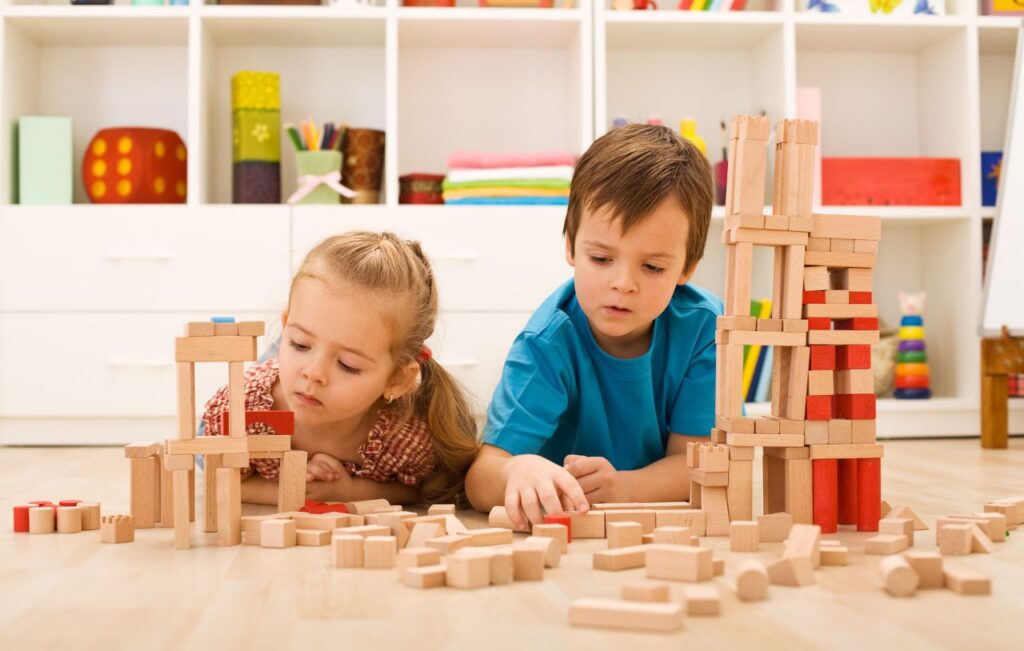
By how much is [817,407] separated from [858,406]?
47mm

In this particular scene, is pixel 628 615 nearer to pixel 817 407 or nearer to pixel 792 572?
pixel 792 572

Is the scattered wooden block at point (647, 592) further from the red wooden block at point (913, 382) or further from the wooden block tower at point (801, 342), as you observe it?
the red wooden block at point (913, 382)

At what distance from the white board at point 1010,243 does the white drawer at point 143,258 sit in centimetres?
157

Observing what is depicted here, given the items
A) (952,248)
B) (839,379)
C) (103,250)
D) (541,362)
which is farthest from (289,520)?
(952,248)

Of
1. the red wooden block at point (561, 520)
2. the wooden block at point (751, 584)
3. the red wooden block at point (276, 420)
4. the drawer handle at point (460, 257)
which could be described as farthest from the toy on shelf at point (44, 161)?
the wooden block at point (751, 584)

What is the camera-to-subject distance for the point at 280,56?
279cm

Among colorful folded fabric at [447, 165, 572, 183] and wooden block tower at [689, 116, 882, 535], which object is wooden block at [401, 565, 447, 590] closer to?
wooden block tower at [689, 116, 882, 535]

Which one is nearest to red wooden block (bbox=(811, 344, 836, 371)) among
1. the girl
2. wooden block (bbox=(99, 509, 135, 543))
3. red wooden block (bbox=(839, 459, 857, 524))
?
red wooden block (bbox=(839, 459, 857, 524))

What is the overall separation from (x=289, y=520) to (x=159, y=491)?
0.21m

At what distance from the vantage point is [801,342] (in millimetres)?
1109

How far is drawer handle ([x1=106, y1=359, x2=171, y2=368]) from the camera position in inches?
95.0

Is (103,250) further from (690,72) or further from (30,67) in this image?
(690,72)

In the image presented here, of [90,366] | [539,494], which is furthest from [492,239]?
[539,494]

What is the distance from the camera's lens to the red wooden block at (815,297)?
1119 mm
